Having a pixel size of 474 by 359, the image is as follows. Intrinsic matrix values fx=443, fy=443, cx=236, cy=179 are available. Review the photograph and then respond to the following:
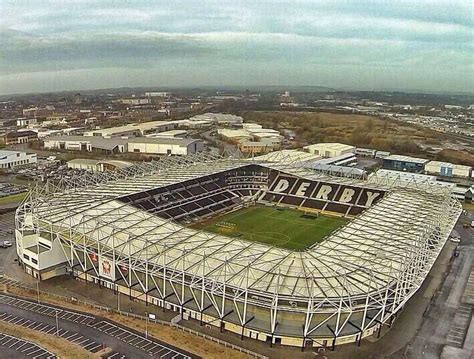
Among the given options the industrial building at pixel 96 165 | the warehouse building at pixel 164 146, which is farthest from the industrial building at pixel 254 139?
the industrial building at pixel 96 165

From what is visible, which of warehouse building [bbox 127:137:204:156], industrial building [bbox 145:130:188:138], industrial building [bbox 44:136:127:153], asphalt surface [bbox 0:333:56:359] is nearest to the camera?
asphalt surface [bbox 0:333:56:359]

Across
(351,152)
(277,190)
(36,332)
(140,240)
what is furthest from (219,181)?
(351,152)

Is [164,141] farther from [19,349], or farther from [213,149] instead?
[19,349]

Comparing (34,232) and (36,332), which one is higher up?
(34,232)

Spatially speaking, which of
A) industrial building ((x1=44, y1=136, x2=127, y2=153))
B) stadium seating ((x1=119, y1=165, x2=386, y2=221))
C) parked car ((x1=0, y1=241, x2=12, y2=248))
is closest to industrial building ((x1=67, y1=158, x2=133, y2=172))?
industrial building ((x1=44, y1=136, x2=127, y2=153))

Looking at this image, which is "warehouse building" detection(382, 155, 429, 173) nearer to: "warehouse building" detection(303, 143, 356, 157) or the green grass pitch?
"warehouse building" detection(303, 143, 356, 157)

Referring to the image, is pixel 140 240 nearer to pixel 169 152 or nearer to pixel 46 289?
pixel 46 289

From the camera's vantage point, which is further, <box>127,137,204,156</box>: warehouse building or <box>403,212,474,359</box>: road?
<box>127,137,204,156</box>: warehouse building
